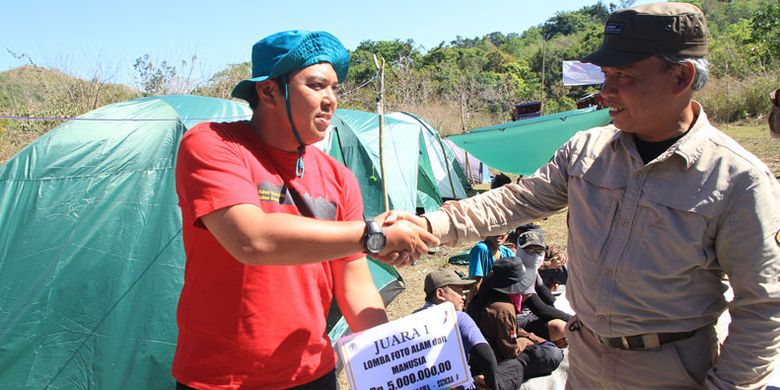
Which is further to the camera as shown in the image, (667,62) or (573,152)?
(573,152)

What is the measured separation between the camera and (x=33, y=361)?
3467 mm

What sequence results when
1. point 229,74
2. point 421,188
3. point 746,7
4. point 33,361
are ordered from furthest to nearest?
point 746,7 < point 229,74 < point 421,188 < point 33,361

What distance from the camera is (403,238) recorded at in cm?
200

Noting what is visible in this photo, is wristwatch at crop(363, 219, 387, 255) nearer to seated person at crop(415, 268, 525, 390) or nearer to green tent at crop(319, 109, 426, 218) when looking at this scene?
seated person at crop(415, 268, 525, 390)

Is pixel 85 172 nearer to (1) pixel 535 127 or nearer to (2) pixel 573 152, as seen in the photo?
(2) pixel 573 152

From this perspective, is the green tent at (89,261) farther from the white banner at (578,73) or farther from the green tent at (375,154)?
the white banner at (578,73)

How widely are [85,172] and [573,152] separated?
10.8ft

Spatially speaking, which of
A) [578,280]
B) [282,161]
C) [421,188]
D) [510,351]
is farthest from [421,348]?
[421,188]

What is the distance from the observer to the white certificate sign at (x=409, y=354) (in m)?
1.77

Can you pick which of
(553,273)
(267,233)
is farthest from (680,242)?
(553,273)

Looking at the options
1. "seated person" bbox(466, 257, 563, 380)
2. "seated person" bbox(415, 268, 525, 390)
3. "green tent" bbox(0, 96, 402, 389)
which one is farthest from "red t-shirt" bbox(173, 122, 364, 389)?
"seated person" bbox(466, 257, 563, 380)

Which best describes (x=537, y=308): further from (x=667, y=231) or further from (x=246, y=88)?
(x=246, y=88)

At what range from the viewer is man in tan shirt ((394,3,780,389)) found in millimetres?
1587

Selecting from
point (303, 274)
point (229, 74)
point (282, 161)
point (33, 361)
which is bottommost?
point (33, 361)
